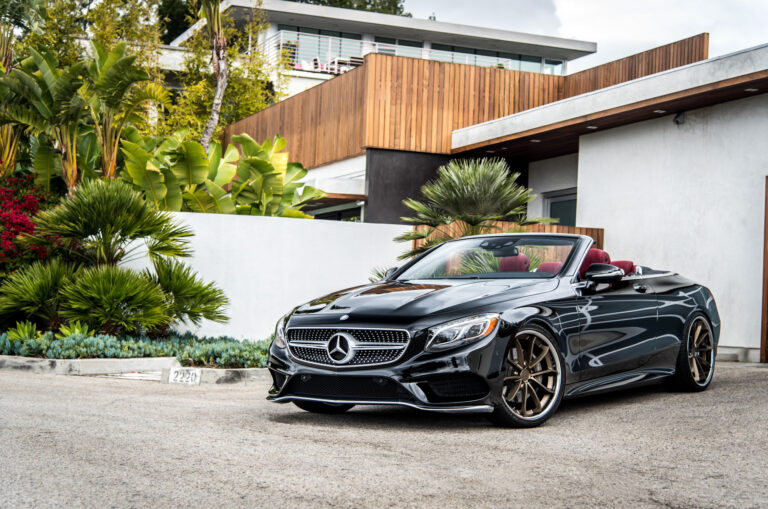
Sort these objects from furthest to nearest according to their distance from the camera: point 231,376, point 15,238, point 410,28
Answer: point 410,28, point 15,238, point 231,376

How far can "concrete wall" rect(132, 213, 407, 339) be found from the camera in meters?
13.0

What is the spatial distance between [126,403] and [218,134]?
80.8 ft

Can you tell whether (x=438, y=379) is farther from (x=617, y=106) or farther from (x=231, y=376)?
(x=617, y=106)

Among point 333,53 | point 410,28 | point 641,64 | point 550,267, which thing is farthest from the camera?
point 410,28

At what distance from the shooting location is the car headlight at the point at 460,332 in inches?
229

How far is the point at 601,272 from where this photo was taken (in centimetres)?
684

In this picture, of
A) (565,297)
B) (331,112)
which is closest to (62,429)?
(565,297)

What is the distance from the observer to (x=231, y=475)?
14.9ft

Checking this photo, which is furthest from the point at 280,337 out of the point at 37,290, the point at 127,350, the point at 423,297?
the point at 37,290

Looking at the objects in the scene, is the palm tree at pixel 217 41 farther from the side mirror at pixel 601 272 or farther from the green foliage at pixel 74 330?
the side mirror at pixel 601 272

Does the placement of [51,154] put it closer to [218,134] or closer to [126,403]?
[126,403]

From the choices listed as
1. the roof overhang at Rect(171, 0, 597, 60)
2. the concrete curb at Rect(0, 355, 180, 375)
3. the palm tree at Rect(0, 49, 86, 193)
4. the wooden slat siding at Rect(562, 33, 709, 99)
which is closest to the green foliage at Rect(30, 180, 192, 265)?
the concrete curb at Rect(0, 355, 180, 375)

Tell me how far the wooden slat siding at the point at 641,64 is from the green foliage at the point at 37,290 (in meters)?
13.4

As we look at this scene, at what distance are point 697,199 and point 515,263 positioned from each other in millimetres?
7996
